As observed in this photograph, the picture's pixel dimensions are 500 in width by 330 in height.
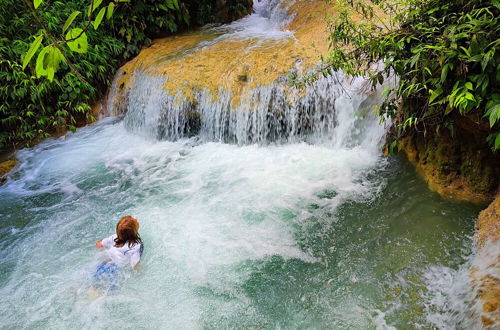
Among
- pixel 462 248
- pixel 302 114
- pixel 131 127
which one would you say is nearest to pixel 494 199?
pixel 462 248

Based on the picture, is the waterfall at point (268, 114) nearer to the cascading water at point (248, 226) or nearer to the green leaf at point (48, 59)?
the cascading water at point (248, 226)

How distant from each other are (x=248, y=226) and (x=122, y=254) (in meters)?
1.50

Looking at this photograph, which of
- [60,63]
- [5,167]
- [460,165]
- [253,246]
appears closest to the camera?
[253,246]

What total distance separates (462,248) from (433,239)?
26 centimetres

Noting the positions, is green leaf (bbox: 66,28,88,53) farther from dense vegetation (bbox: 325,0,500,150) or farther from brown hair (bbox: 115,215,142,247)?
brown hair (bbox: 115,215,142,247)

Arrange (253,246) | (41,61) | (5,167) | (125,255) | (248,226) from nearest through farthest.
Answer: (41,61) < (125,255) < (253,246) < (248,226) < (5,167)

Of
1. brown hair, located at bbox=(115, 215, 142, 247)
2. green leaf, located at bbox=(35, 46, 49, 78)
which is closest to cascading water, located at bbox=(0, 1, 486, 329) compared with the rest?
brown hair, located at bbox=(115, 215, 142, 247)

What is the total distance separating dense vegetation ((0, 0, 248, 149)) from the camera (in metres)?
7.45

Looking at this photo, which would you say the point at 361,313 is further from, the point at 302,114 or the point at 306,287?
the point at 302,114

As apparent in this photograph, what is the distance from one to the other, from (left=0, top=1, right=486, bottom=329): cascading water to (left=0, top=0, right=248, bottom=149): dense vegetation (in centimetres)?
127

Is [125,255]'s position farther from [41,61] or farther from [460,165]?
[460,165]

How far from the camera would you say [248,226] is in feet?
13.7

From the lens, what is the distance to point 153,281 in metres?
3.55

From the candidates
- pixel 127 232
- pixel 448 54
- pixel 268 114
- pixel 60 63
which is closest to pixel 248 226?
pixel 127 232
